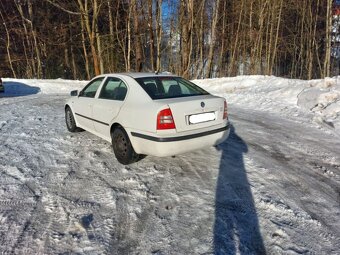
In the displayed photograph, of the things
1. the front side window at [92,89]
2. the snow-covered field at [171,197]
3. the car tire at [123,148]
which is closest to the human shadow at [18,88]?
the snow-covered field at [171,197]

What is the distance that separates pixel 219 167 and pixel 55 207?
2549 millimetres

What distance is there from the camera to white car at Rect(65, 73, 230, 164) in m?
3.99

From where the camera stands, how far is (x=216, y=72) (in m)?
29.9

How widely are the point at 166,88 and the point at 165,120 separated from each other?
33.5 inches

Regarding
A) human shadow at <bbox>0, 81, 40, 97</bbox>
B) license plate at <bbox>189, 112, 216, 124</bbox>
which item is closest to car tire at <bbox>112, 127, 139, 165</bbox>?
license plate at <bbox>189, 112, 216, 124</bbox>

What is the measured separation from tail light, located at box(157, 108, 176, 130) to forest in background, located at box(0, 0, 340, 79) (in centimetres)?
1744

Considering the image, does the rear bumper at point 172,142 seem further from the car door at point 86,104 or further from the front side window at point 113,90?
the car door at point 86,104

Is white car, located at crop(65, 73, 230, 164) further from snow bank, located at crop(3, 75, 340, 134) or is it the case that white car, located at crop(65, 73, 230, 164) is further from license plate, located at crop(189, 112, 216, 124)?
snow bank, located at crop(3, 75, 340, 134)

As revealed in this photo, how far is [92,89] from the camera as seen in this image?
18.4 ft

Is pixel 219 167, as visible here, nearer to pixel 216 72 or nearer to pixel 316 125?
pixel 316 125

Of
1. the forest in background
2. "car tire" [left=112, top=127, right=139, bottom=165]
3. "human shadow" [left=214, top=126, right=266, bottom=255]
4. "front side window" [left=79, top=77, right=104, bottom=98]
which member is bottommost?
"human shadow" [left=214, top=126, right=266, bottom=255]

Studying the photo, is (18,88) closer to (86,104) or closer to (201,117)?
(86,104)

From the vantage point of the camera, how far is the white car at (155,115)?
3.99 m

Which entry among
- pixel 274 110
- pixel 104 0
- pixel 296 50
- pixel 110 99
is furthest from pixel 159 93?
Answer: pixel 296 50
